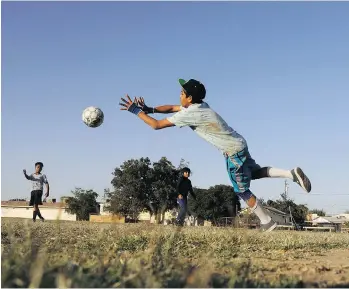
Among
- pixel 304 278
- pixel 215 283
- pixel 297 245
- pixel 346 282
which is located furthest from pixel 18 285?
pixel 297 245

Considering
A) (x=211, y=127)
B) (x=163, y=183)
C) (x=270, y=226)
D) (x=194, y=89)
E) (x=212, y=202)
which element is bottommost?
(x=270, y=226)

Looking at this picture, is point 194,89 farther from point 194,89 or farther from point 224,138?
point 224,138

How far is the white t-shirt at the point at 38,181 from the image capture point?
14.2 metres

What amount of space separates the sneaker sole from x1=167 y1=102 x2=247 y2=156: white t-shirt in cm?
80

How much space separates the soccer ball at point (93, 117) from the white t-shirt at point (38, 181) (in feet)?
21.1

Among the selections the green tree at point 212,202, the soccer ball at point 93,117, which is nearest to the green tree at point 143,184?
the green tree at point 212,202

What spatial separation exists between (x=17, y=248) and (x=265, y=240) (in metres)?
4.22

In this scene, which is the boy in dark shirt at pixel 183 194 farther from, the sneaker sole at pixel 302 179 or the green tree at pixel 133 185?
the green tree at pixel 133 185

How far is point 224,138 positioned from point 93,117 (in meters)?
2.82

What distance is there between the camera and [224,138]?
256 inches

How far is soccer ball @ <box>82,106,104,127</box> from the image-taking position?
834 cm

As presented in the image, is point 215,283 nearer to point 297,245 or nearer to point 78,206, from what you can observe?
point 297,245

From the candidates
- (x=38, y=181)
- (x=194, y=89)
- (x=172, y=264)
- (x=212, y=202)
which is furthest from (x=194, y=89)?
(x=212, y=202)

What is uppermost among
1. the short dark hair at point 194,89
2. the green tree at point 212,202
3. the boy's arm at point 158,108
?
the green tree at point 212,202
